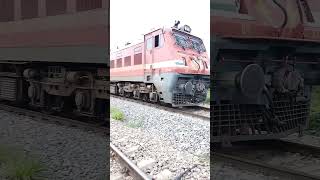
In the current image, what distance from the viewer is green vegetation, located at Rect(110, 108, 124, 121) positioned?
10.4 feet

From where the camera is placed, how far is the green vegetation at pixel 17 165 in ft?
10.1

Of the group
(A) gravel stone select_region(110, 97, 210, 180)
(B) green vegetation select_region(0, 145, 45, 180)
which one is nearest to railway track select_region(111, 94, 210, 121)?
(A) gravel stone select_region(110, 97, 210, 180)

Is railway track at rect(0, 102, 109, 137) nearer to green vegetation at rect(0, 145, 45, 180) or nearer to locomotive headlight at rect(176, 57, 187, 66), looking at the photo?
green vegetation at rect(0, 145, 45, 180)

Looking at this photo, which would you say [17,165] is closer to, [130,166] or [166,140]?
[130,166]

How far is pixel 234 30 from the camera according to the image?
2986 mm

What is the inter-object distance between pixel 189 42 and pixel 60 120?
1141mm

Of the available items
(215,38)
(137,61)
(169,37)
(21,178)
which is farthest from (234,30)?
(21,178)

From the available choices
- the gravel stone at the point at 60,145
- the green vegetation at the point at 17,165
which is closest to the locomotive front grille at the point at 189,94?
the gravel stone at the point at 60,145

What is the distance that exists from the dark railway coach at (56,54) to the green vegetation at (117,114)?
113mm

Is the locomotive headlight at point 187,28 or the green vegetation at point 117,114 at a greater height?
the locomotive headlight at point 187,28

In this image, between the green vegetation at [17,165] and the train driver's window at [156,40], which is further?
the train driver's window at [156,40]

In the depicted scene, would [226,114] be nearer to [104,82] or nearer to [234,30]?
[234,30]

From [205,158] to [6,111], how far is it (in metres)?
1.62

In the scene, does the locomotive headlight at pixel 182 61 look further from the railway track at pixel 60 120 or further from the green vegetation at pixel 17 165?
the green vegetation at pixel 17 165
